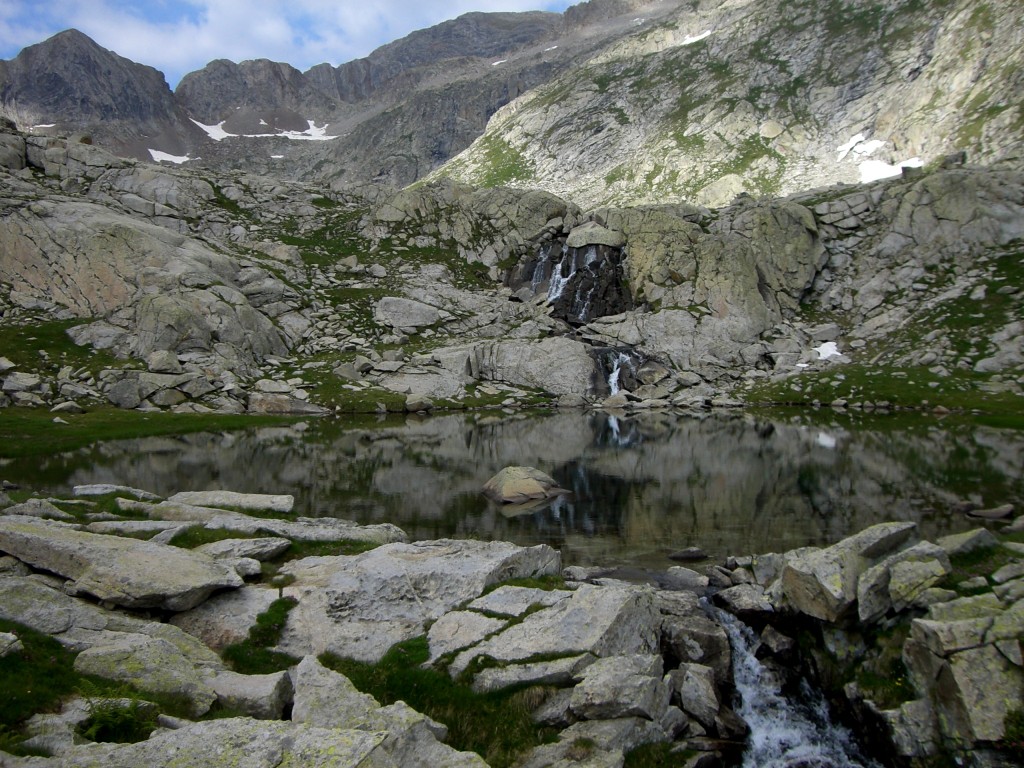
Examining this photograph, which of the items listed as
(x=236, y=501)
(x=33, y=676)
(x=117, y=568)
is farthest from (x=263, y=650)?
(x=236, y=501)

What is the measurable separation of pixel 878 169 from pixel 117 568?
624 ft

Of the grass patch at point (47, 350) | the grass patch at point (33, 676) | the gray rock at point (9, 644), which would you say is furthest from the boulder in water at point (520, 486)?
the grass patch at point (47, 350)

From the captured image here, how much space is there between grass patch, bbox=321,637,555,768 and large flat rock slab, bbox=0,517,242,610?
388cm

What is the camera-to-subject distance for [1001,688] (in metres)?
11.8

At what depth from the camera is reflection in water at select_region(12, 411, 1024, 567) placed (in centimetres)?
3075

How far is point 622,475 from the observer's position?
43156mm

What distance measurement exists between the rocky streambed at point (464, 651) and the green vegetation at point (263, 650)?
0.14 ft

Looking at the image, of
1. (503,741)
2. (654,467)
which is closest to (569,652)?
(503,741)

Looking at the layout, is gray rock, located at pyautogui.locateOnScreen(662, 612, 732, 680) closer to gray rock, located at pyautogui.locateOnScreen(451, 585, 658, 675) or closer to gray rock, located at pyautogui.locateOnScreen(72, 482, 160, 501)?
gray rock, located at pyautogui.locateOnScreen(451, 585, 658, 675)

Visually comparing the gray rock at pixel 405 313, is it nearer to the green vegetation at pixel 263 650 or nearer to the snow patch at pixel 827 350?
the snow patch at pixel 827 350

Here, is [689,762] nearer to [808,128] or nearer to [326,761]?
[326,761]

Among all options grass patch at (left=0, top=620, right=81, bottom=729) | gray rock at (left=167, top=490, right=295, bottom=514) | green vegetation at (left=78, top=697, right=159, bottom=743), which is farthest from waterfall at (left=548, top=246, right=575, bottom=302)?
green vegetation at (left=78, top=697, right=159, bottom=743)

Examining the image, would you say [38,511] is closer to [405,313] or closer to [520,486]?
[520,486]

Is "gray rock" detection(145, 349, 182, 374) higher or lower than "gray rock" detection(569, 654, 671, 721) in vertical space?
higher
